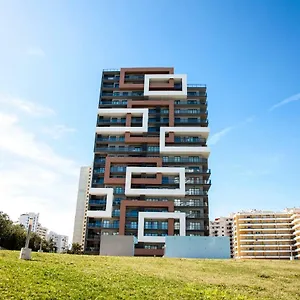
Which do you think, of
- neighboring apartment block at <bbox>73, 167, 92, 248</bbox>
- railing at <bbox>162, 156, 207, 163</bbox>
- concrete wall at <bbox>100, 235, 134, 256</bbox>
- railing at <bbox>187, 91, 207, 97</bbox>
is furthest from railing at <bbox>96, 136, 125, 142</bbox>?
neighboring apartment block at <bbox>73, 167, 92, 248</bbox>

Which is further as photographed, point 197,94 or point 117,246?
point 197,94

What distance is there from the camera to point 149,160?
2761 inches

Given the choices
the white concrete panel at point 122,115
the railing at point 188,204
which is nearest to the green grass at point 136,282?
the railing at point 188,204

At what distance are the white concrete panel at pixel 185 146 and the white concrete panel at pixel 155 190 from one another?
189 inches

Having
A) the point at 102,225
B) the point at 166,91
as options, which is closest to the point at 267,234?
the point at 166,91

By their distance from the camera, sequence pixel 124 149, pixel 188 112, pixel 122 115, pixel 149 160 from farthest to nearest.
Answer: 1. pixel 188 112
2. pixel 122 115
3. pixel 124 149
4. pixel 149 160

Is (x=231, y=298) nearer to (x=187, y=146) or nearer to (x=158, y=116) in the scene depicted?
(x=187, y=146)

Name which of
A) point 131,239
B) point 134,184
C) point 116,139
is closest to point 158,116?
point 116,139

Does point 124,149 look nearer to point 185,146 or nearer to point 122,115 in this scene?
point 122,115

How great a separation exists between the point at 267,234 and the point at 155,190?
2985 inches

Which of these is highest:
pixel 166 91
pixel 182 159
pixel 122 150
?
pixel 166 91

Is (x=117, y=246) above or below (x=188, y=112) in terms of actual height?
below

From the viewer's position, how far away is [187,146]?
72625 millimetres

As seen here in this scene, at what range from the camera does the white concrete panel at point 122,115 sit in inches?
2891
